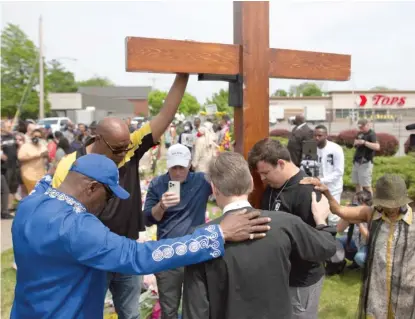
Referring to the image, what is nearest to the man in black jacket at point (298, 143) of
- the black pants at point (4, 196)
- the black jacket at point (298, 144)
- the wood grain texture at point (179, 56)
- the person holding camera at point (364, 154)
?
the black jacket at point (298, 144)

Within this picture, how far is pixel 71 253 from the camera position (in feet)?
5.90

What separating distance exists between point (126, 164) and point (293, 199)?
3.89 feet

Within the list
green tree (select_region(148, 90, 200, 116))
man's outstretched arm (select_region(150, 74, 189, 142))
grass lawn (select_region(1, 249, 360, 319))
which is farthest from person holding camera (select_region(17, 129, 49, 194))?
green tree (select_region(148, 90, 200, 116))

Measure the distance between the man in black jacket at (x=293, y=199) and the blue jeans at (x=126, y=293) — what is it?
A: 1.16 metres

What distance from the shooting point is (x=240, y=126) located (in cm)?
286

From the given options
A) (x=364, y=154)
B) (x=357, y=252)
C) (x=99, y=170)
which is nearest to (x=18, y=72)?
(x=364, y=154)

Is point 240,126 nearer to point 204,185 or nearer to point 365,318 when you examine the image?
point 204,185

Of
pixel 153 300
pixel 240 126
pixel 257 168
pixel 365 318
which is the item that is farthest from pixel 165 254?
pixel 153 300

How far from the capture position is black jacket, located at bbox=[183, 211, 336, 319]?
73.5 inches

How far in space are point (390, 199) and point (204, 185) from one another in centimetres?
141

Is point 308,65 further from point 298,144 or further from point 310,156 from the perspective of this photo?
point 298,144

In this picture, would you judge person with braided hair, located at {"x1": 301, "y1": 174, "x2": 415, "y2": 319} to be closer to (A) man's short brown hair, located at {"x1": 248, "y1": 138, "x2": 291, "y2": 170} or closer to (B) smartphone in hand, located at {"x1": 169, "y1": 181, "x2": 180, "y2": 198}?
(A) man's short brown hair, located at {"x1": 248, "y1": 138, "x2": 291, "y2": 170}

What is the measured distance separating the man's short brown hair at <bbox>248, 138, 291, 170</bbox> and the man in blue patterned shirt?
0.77 metres

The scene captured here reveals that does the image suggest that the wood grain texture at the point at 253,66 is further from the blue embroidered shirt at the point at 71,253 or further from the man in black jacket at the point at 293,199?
the blue embroidered shirt at the point at 71,253
